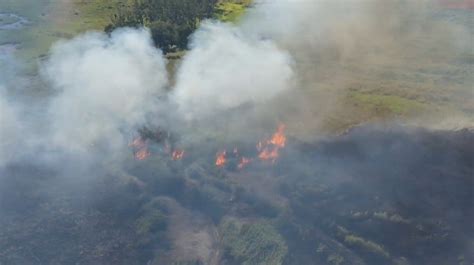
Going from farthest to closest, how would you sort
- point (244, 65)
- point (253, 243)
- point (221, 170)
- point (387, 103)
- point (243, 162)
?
point (244, 65)
point (387, 103)
point (243, 162)
point (221, 170)
point (253, 243)

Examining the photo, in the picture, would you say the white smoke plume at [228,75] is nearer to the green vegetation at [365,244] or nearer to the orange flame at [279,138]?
the orange flame at [279,138]

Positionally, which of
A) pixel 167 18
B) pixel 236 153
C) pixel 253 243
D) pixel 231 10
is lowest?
pixel 231 10

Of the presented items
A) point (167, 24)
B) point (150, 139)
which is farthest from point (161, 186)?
point (167, 24)

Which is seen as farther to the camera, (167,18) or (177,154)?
(167,18)

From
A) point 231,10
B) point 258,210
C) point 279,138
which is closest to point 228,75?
point 279,138

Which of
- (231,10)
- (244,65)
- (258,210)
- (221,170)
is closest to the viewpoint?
(258,210)

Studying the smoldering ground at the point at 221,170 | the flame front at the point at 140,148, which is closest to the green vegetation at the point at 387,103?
the smoldering ground at the point at 221,170

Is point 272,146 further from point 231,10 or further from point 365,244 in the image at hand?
point 231,10
